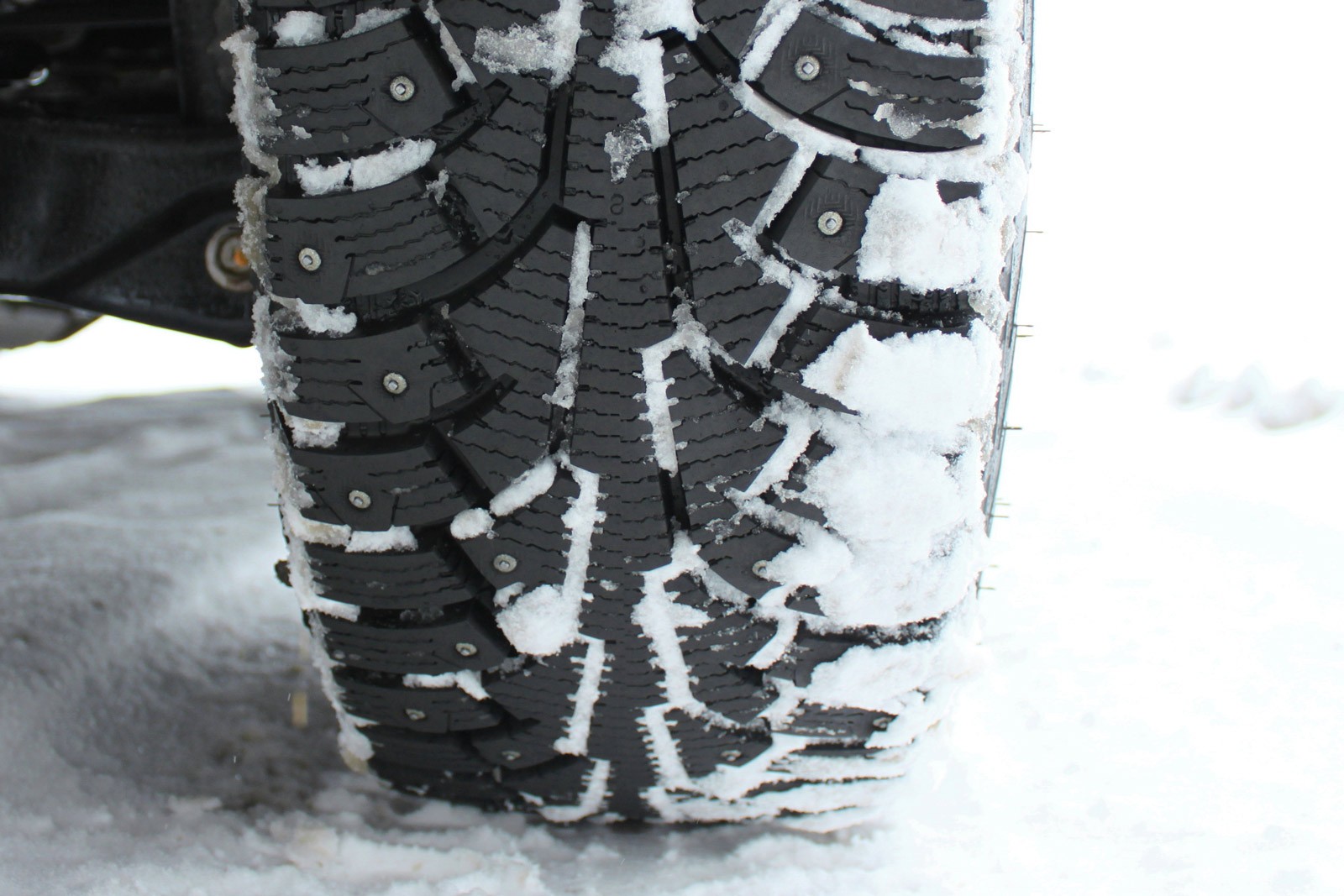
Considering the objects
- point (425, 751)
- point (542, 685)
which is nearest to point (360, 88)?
point (542, 685)

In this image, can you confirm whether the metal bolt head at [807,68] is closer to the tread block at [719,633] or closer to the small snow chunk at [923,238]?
the small snow chunk at [923,238]

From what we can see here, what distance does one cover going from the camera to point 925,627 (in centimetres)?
88

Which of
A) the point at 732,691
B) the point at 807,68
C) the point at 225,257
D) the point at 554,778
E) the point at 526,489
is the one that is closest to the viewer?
the point at 807,68

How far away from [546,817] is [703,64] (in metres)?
0.75

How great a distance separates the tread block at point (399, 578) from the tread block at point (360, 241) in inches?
8.5

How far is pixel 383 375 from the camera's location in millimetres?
744

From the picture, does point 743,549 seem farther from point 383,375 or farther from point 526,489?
point 383,375

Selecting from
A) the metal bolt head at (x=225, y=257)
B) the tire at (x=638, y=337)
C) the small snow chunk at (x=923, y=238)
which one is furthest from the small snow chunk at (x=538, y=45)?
the metal bolt head at (x=225, y=257)

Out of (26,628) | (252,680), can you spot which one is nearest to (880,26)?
(252,680)

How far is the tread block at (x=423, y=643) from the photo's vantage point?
2.79 ft

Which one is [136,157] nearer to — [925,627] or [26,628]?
[26,628]

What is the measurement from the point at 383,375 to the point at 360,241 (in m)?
0.10

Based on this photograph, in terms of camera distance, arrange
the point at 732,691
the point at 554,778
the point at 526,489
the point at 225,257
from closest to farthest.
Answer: the point at 526,489 < the point at 732,691 < the point at 554,778 < the point at 225,257

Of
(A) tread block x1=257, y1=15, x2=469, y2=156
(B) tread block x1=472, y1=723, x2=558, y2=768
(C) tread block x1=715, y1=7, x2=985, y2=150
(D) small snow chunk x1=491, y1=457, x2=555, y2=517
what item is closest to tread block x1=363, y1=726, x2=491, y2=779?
(B) tread block x1=472, y1=723, x2=558, y2=768
